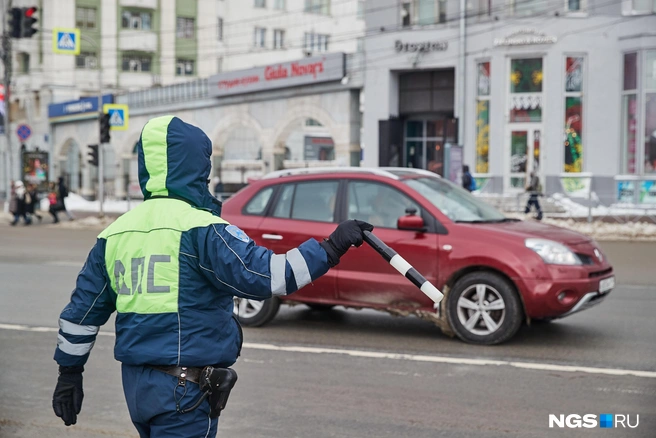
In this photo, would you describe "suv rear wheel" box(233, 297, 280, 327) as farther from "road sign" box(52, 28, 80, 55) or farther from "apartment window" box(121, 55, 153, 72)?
"apartment window" box(121, 55, 153, 72)

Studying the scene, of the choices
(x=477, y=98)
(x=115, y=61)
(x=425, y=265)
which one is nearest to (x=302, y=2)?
(x=115, y=61)

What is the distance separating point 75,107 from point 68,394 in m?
53.8

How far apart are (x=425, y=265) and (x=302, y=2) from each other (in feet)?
201

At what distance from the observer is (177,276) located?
328cm

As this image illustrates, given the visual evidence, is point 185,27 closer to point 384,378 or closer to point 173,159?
point 384,378

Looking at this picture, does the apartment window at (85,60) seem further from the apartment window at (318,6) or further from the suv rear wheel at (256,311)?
the suv rear wheel at (256,311)

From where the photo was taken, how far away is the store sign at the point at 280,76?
38.7 metres

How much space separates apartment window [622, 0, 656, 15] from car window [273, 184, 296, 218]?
2528cm

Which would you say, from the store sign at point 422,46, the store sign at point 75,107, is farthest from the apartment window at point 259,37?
the store sign at point 422,46

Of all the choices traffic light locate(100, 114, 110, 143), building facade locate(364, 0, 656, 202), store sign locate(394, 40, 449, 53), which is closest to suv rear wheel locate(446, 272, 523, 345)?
building facade locate(364, 0, 656, 202)

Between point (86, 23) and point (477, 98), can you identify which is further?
point (86, 23)

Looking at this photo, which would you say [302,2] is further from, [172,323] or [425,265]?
[172,323]

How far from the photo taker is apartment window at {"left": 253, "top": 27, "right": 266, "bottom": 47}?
65375 mm

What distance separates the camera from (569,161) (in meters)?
32.5
